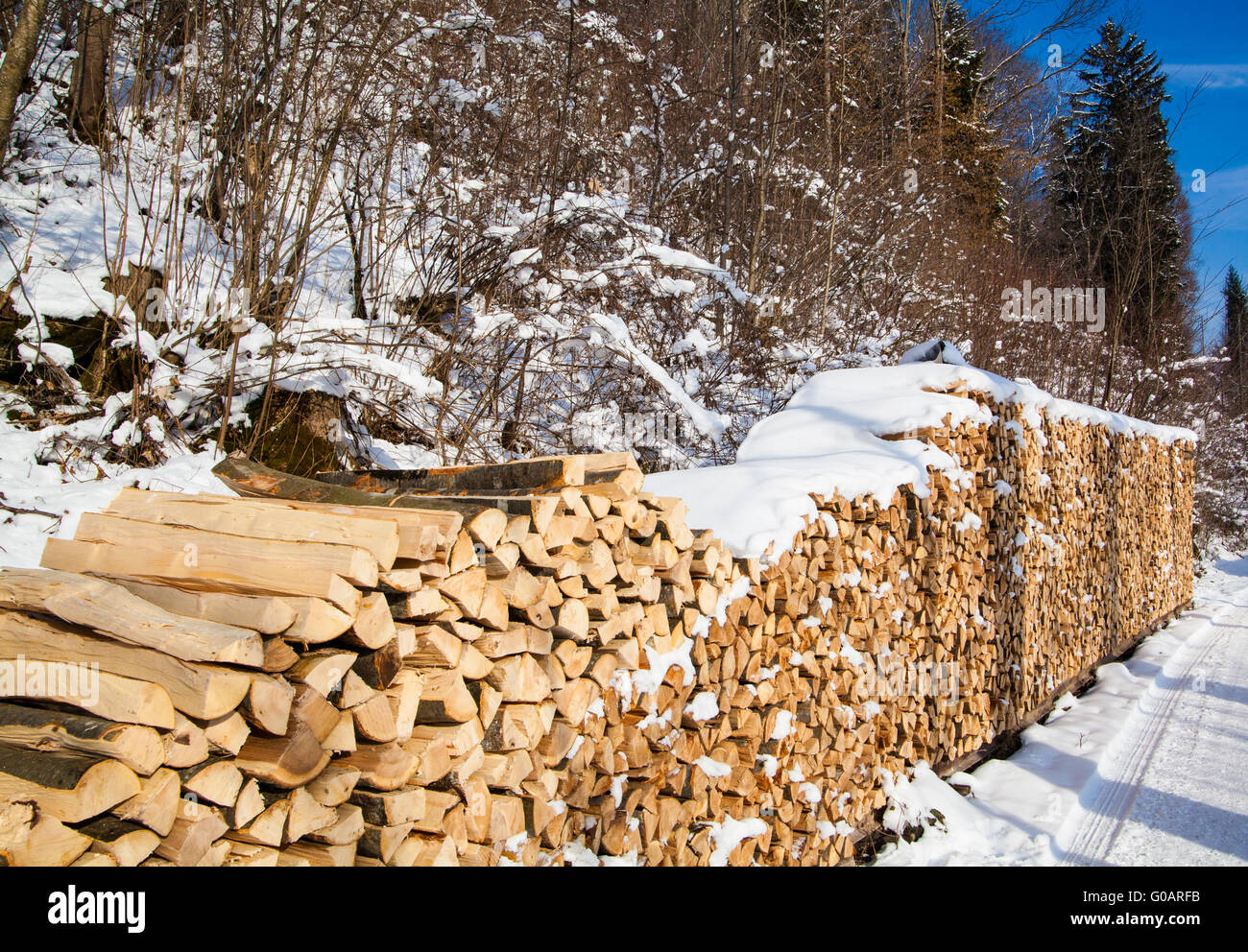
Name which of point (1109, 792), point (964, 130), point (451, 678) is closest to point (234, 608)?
point (451, 678)

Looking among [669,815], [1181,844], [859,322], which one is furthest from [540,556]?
[859,322]

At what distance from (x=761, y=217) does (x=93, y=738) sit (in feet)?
26.2

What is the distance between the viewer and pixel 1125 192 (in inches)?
707

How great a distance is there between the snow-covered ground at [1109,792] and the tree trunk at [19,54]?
6030mm

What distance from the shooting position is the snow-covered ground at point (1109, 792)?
432 centimetres

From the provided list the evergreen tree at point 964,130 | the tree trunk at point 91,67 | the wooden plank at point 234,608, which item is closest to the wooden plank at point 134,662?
the wooden plank at point 234,608

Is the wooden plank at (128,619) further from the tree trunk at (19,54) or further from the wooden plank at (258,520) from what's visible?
the tree trunk at (19,54)

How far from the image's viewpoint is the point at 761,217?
8.38 meters

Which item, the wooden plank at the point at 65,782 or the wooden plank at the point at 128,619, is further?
the wooden plank at the point at 128,619

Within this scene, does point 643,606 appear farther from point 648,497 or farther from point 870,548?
point 870,548

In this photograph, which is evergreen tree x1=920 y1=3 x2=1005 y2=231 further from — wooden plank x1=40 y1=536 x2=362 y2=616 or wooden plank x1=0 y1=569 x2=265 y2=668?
wooden plank x1=0 y1=569 x2=265 y2=668

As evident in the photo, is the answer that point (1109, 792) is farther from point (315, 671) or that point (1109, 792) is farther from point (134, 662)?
point (134, 662)

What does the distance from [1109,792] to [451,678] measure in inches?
192

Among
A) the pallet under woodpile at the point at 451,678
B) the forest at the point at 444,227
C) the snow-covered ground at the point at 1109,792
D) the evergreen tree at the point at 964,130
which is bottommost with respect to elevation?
the snow-covered ground at the point at 1109,792
